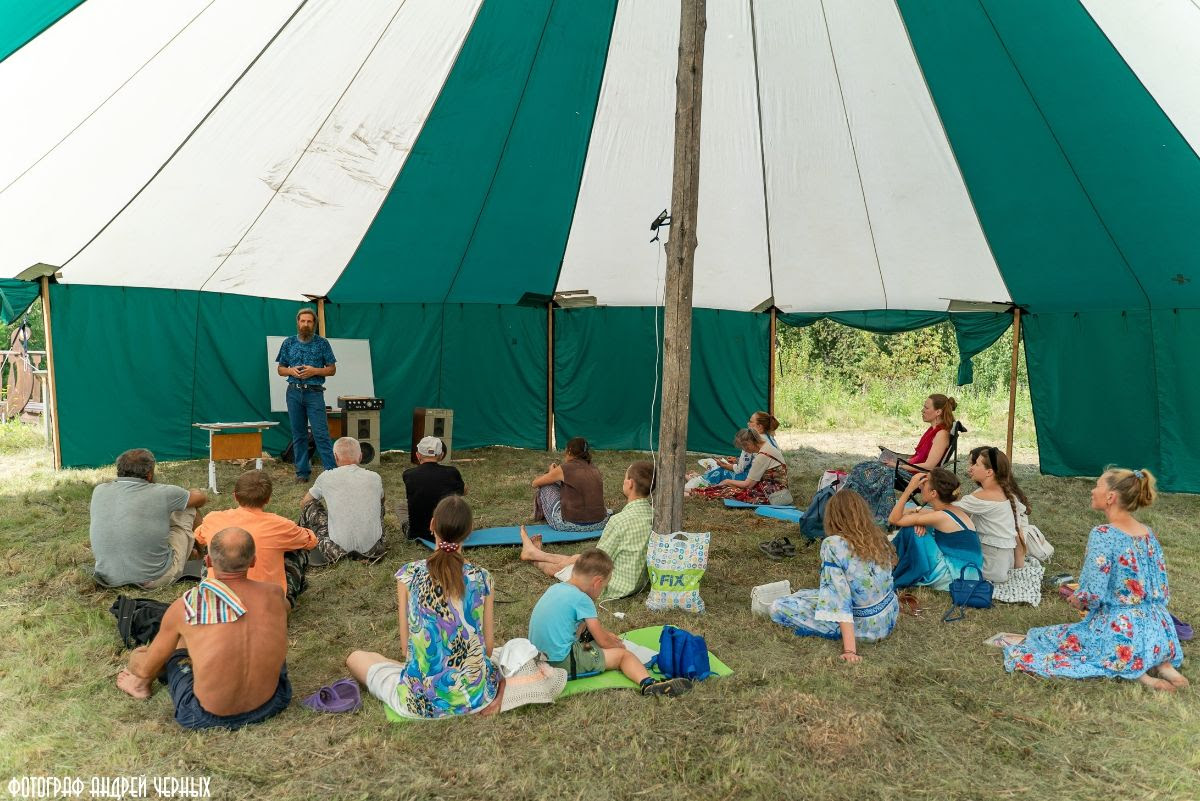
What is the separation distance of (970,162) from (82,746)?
7.20m

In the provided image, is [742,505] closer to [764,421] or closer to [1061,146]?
[764,421]

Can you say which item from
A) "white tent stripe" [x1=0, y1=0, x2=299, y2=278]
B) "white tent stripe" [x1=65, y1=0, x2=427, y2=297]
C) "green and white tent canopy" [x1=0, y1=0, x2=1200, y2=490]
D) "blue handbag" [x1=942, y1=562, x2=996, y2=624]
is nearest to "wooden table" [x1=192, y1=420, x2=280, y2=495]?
"green and white tent canopy" [x1=0, y1=0, x2=1200, y2=490]

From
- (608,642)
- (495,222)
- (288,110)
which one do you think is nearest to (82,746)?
(608,642)

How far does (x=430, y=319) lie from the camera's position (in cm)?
984

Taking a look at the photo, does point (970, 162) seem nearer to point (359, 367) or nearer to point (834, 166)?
point (834, 166)

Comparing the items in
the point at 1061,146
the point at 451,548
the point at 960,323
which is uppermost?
the point at 1061,146

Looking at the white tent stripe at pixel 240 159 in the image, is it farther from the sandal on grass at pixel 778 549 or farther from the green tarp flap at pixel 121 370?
the sandal on grass at pixel 778 549

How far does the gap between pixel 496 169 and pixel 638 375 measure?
3.93 meters

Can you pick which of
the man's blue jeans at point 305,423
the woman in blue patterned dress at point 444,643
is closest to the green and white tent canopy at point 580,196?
the man's blue jeans at point 305,423

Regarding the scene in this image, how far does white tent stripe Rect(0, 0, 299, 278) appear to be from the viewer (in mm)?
5000

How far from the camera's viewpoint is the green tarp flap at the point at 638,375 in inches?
405

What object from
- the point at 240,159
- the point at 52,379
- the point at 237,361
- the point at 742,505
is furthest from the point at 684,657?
the point at 237,361

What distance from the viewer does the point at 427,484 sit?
17.1ft

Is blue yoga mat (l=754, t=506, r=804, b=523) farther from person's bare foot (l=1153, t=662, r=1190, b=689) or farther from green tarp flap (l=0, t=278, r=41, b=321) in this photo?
green tarp flap (l=0, t=278, r=41, b=321)
